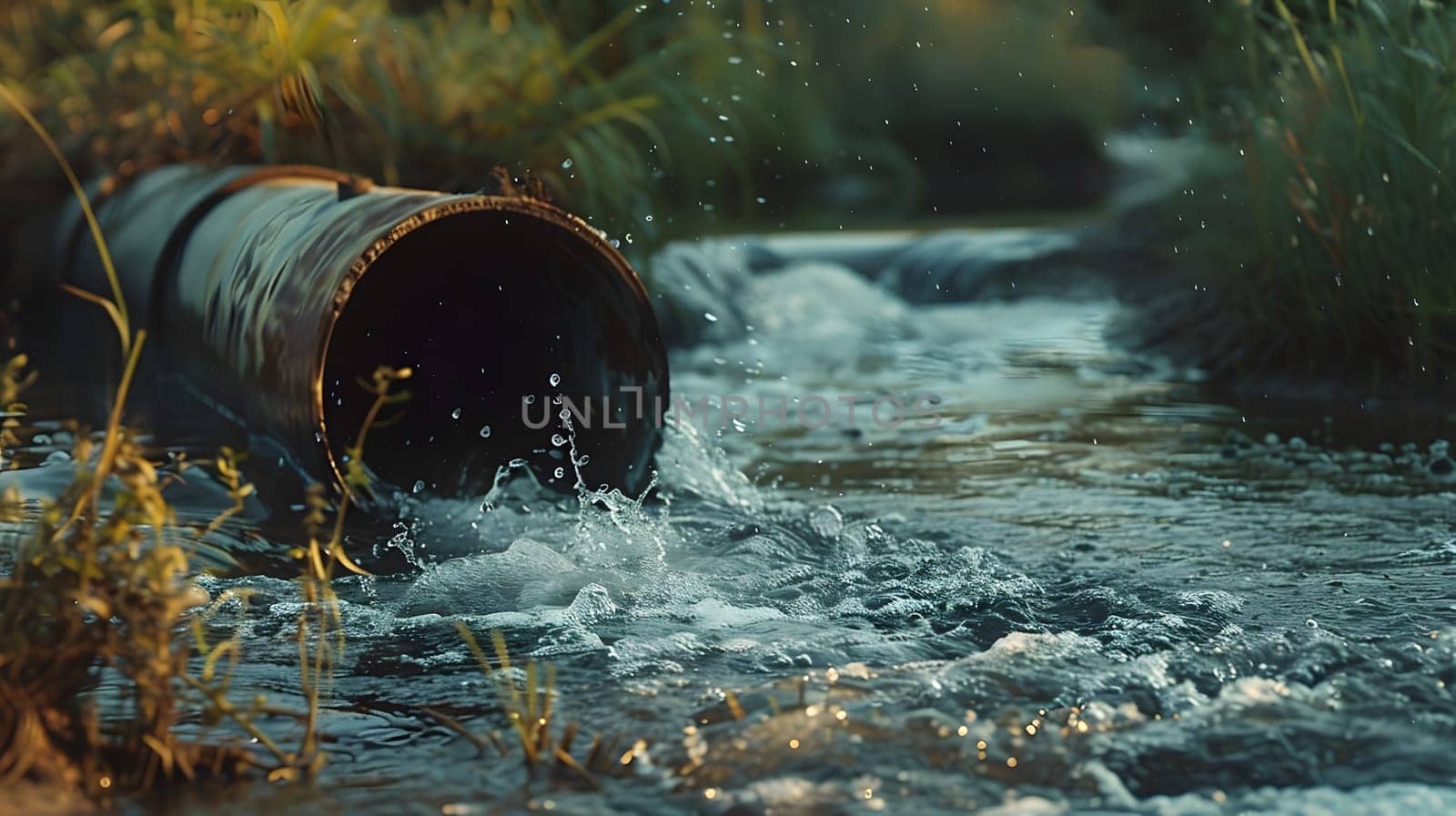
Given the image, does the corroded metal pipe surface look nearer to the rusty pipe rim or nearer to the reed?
the rusty pipe rim

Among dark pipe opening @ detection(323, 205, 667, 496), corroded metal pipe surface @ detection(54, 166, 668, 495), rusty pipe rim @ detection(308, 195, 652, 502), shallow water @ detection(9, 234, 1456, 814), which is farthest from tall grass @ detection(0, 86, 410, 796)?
dark pipe opening @ detection(323, 205, 667, 496)

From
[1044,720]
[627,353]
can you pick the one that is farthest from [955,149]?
[1044,720]

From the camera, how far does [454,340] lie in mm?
4367

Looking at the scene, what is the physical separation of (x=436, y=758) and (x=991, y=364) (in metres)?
5.10

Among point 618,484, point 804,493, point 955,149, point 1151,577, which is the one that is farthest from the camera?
point 955,149

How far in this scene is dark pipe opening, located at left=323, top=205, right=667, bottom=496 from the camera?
4.10 metres

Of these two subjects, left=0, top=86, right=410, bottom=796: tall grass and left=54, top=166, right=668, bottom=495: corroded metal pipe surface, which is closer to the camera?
left=0, top=86, right=410, bottom=796: tall grass

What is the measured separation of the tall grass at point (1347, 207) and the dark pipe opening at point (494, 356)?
251 centimetres

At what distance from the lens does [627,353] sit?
13.5ft

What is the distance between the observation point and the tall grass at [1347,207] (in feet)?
17.1

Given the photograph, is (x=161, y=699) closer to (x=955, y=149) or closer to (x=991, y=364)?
(x=991, y=364)

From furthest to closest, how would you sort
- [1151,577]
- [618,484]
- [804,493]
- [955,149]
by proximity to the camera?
[955,149], [804,493], [618,484], [1151,577]

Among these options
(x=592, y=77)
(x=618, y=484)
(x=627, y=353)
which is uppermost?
(x=592, y=77)

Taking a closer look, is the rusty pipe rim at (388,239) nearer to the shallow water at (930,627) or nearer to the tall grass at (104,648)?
the shallow water at (930,627)
